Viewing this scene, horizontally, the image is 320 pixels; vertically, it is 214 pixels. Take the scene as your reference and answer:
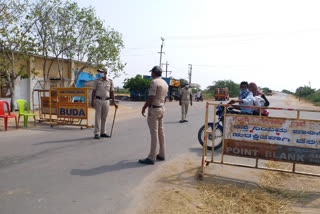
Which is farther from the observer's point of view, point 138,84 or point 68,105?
point 138,84

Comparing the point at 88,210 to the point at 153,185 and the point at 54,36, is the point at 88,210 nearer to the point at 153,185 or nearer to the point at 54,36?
the point at 153,185

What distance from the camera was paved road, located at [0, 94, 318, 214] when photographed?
3371mm

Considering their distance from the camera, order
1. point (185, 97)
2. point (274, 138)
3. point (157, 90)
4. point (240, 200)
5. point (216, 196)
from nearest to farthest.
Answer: point (240, 200)
point (216, 196)
point (274, 138)
point (157, 90)
point (185, 97)

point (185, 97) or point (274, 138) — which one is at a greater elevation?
point (185, 97)

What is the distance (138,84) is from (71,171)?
30606 mm

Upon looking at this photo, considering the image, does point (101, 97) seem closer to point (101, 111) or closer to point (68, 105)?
point (101, 111)

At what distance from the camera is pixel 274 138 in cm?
438

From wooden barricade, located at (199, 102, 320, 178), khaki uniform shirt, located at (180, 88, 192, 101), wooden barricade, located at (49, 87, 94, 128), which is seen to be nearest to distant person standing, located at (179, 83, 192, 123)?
khaki uniform shirt, located at (180, 88, 192, 101)

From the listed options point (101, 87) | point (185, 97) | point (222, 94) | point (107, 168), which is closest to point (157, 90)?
point (107, 168)

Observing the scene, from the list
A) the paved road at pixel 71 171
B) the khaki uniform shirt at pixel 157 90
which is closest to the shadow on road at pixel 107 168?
the paved road at pixel 71 171

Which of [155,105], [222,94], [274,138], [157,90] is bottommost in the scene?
[274,138]

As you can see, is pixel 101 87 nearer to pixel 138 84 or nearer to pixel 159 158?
pixel 159 158

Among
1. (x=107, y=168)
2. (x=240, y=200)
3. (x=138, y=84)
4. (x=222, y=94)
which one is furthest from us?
(x=222, y=94)

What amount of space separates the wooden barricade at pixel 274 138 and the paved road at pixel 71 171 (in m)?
1.66
